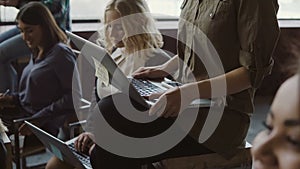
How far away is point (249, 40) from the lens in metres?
1.39

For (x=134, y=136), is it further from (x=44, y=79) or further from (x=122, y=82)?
(x=44, y=79)

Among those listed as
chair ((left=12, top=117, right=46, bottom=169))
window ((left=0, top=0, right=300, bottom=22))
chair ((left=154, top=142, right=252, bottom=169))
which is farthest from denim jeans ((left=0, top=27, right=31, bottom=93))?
chair ((left=154, top=142, right=252, bottom=169))

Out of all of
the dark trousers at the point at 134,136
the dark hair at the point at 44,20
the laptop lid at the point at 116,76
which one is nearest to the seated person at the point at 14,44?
the dark hair at the point at 44,20

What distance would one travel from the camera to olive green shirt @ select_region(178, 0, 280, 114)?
4.55 ft

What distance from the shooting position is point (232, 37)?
147 cm

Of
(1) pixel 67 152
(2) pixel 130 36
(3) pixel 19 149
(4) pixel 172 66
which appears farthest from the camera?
(3) pixel 19 149

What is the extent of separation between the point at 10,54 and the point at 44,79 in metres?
0.53

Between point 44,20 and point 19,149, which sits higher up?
point 44,20

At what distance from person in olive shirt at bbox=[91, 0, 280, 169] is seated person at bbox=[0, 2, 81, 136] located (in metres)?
0.81

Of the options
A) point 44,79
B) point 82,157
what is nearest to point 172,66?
point 82,157

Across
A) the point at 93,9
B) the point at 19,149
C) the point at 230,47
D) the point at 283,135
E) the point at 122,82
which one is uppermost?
the point at 283,135

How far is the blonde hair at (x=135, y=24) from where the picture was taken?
2092mm

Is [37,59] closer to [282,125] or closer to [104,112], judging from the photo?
[104,112]

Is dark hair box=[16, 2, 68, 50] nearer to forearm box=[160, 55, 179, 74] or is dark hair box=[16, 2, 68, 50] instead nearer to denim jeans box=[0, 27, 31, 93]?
denim jeans box=[0, 27, 31, 93]
